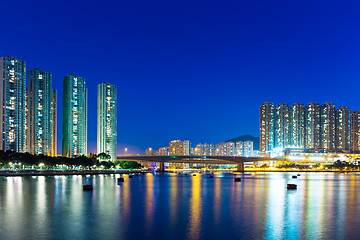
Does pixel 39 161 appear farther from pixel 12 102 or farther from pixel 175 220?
pixel 175 220

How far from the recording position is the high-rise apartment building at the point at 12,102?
16750 centimetres

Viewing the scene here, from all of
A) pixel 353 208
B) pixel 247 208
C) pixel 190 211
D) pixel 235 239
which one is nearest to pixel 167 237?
pixel 235 239

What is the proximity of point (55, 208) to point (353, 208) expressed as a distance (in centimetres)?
3203

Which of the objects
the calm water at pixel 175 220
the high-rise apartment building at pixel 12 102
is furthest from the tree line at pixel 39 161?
the calm water at pixel 175 220

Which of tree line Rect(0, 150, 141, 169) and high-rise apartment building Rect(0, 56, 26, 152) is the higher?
high-rise apartment building Rect(0, 56, 26, 152)

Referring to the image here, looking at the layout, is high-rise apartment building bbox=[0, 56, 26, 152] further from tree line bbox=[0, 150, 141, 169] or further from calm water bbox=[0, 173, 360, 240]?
calm water bbox=[0, 173, 360, 240]

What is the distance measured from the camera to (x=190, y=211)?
136 feet

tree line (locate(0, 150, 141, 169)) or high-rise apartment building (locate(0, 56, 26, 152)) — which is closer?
tree line (locate(0, 150, 141, 169))

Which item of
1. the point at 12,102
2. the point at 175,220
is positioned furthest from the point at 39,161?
the point at 175,220

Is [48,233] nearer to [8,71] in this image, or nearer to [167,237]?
[167,237]

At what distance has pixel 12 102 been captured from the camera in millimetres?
170875

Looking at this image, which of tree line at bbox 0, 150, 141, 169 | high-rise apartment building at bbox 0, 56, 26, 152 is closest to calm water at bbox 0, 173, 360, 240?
tree line at bbox 0, 150, 141, 169

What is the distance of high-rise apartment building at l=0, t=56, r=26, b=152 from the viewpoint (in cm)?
16750

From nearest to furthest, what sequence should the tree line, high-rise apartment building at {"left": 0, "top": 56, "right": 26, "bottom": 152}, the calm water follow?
the calm water → the tree line → high-rise apartment building at {"left": 0, "top": 56, "right": 26, "bottom": 152}
